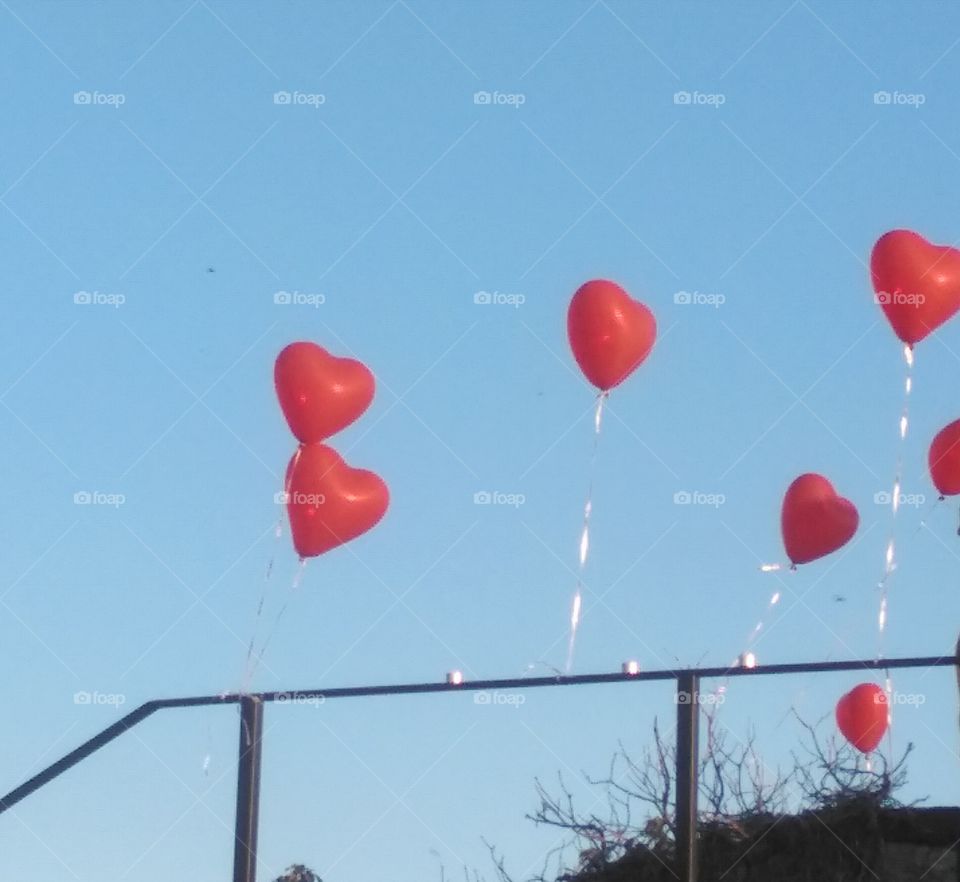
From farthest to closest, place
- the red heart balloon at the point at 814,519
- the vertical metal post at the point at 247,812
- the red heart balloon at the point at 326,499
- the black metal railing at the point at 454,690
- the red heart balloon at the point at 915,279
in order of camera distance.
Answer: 1. the red heart balloon at the point at 814,519
2. the red heart balloon at the point at 915,279
3. the red heart balloon at the point at 326,499
4. the vertical metal post at the point at 247,812
5. the black metal railing at the point at 454,690

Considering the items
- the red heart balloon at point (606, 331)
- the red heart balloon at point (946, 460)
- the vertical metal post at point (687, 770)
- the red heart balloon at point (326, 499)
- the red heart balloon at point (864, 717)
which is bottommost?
the vertical metal post at point (687, 770)

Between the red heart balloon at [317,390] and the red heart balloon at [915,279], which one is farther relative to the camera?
the red heart balloon at [915,279]

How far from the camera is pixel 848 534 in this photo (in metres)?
6.45

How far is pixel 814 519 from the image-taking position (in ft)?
21.2

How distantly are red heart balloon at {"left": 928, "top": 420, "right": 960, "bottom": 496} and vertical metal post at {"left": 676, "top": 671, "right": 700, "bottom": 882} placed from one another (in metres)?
3.11

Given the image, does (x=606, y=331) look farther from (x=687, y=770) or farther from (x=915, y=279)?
(x=687, y=770)

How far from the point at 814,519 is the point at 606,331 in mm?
1131

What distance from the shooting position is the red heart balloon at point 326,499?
17.3ft

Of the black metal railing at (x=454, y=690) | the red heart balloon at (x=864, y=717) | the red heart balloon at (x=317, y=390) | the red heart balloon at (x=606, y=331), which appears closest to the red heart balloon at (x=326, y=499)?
the red heart balloon at (x=317, y=390)

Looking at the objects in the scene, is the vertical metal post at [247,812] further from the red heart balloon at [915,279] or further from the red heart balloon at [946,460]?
the red heart balloon at [915,279]

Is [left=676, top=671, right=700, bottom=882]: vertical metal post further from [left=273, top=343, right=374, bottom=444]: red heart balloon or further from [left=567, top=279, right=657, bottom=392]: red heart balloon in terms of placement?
[left=567, top=279, right=657, bottom=392]: red heart balloon

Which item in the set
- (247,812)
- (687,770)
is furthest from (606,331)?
(687,770)

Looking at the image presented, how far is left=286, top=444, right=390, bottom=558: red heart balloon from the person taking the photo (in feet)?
17.3

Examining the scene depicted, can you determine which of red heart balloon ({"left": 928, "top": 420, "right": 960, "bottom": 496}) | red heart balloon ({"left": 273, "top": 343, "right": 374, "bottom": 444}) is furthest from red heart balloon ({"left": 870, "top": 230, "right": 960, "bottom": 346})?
red heart balloon ({"left": 273, "top": 343, "right": 374, "bottom": 444})
